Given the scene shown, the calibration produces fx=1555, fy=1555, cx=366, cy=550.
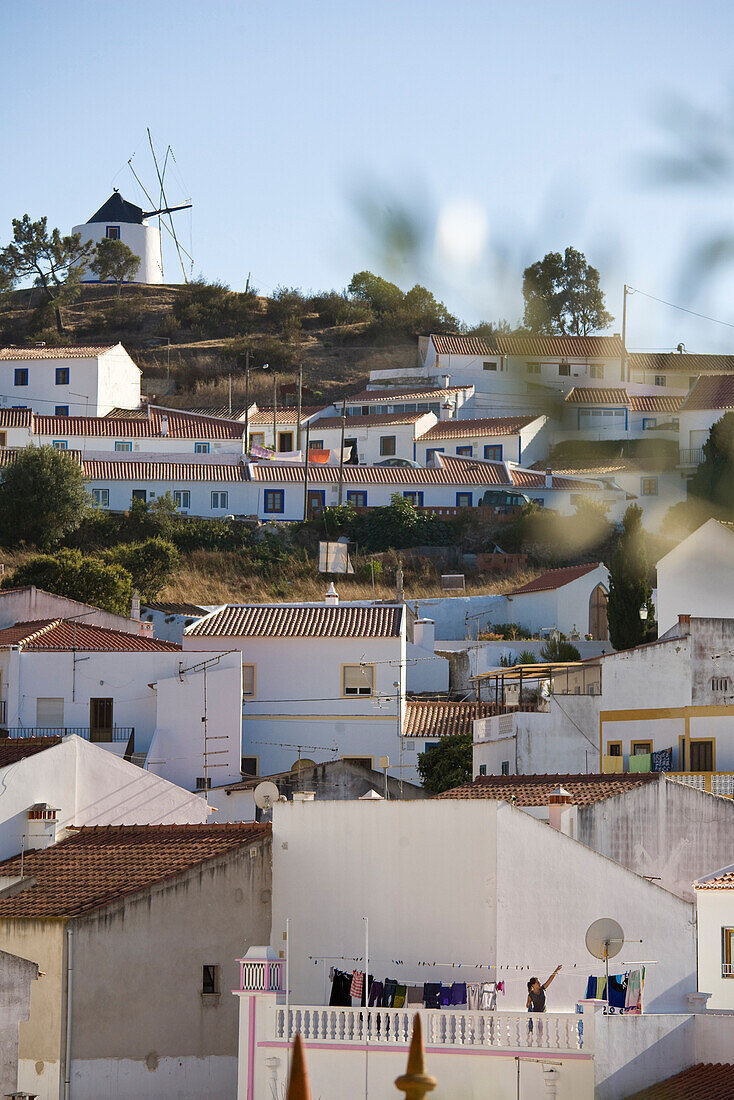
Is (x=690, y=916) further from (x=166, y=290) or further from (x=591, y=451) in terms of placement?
(x=166, y=290)

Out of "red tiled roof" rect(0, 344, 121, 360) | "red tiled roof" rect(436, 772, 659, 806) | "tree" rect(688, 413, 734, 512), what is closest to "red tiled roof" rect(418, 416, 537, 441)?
"red tiled roof" rect(0, 344, 121, 360)

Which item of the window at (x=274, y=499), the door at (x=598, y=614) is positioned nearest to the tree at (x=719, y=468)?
the door at (x=598, y=614)

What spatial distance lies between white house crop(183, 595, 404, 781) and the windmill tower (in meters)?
55.1

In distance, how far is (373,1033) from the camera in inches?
612

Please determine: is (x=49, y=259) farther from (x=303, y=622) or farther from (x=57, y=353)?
(x=303, y=622)

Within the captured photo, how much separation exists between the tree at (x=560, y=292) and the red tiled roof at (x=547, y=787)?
1797 centimetres

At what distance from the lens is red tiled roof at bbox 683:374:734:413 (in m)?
3.43

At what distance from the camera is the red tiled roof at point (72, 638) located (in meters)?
33.0

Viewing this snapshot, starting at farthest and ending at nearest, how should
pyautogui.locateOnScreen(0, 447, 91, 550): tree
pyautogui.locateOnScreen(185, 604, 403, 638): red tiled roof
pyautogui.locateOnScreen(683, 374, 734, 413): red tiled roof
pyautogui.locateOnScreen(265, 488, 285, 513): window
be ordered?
pyautogui.locateOnScreen(265, 488, 285, 513): window < pyautogui.locateOnScreen(0, 447, 91, 550): tree < pyautogui.locateOnScreen(185, 604, 403, 638): red tiled roof < pyautogui.locateOnScreen(683, 374, 734, 413): red tiled roof

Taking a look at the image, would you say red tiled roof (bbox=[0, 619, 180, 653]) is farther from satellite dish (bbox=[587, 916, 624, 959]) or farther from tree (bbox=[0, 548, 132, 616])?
satellite dish (bbox=[587, 916, 624, 959])

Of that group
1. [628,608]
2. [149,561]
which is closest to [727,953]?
[628,608]

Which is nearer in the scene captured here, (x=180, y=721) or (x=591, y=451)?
(x=591, y=451)

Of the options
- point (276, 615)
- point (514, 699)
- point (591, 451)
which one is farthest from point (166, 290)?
point (591, 451)

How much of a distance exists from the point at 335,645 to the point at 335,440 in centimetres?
2926
